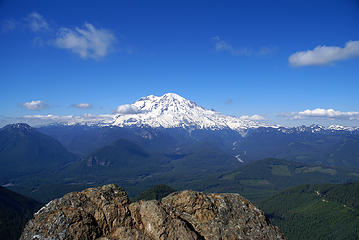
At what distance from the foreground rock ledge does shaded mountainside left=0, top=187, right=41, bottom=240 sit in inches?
4110

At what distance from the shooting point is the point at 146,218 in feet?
54.1

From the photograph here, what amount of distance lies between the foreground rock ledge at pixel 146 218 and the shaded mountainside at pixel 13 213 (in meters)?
104

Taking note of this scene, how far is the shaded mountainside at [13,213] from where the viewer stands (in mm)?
100688

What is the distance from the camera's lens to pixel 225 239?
54.9 ft

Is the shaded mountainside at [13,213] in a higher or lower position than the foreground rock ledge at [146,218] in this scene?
lower

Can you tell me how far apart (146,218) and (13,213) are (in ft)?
487

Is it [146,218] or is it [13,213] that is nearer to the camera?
[146,218]

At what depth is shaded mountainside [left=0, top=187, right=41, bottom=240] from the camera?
330 feet

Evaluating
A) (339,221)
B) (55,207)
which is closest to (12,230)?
(55,207)

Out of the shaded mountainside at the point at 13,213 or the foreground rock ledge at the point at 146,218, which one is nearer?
the foreground rock ledge at the point at 146,218

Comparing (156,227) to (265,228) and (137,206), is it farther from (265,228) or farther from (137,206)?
(265,228)

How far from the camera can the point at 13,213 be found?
129 metres

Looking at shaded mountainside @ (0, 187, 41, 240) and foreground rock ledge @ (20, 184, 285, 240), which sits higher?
foreground rock ledge @ (20, 184, 285, 240)

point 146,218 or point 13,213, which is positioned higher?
point 146,218
